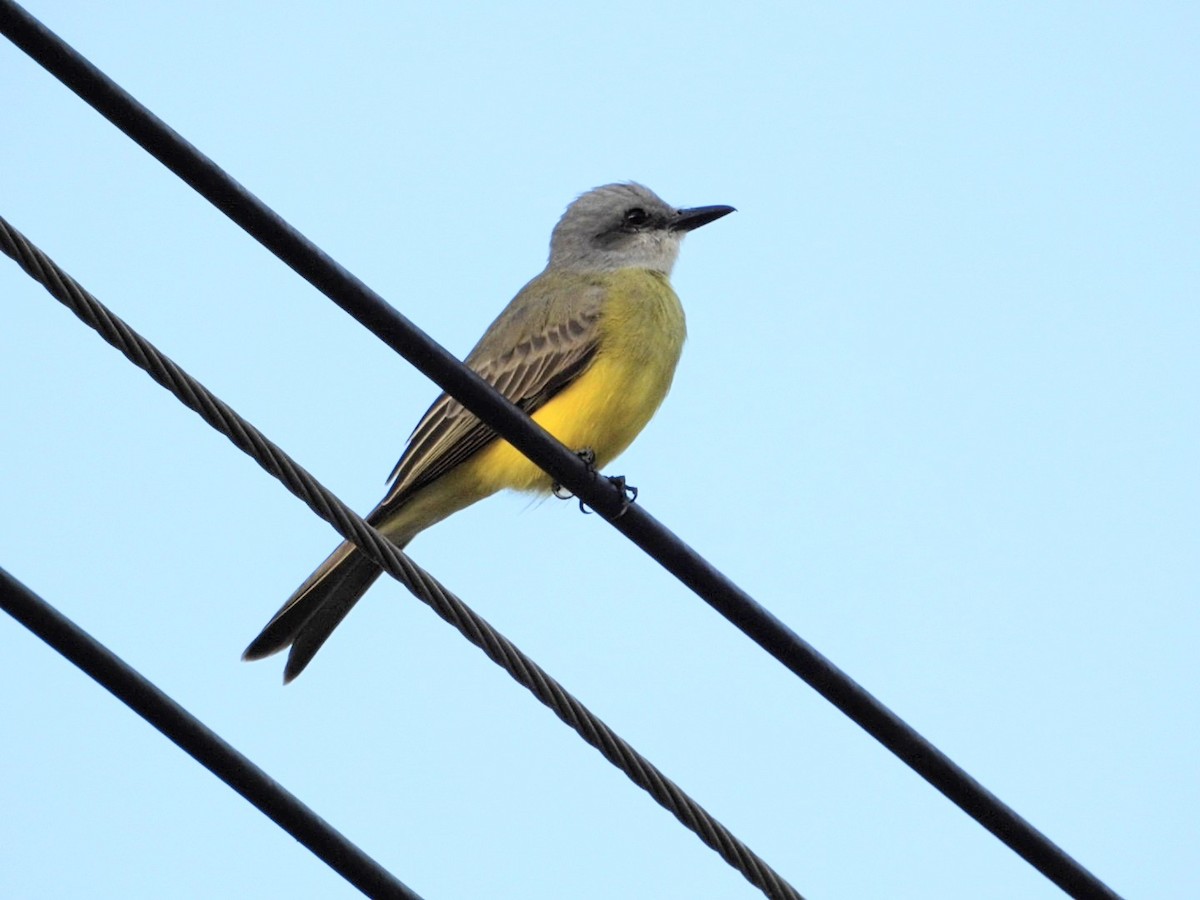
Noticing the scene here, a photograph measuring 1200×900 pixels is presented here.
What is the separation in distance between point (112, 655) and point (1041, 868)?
75.1 inches

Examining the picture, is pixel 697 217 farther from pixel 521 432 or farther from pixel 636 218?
pixel 521 432

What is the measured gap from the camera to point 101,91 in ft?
9.52

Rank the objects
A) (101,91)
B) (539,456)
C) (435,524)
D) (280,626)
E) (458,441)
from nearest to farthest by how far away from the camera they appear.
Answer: (101,91) → (539,456) → (280,626) → (458,441) → (435,524)

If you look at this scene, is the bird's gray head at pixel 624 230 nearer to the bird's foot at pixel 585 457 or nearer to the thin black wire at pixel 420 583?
the bird's foot at pixel 585 457

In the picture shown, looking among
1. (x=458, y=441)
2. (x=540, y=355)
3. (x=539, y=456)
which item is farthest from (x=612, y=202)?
(x=539, y=456)

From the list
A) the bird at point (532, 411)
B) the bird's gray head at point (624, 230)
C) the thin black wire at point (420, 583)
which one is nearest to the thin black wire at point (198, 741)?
the thin black wire at point (420, 583)

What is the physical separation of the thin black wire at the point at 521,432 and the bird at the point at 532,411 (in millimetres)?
1885

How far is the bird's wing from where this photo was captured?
5.85m

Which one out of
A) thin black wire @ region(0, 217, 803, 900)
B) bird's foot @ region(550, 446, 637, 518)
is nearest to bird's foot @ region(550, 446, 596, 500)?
bird's foot @ region(550, 446, 637, 518)

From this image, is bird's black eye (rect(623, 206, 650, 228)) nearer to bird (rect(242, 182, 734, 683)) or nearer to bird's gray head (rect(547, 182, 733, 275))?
bird's gray head (rect(547, 182, 733, 275))

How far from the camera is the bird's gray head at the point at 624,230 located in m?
7.28

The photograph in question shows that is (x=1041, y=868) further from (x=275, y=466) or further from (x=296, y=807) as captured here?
(x=275, y=466)

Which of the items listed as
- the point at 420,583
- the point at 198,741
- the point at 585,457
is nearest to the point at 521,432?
the point at 420,583

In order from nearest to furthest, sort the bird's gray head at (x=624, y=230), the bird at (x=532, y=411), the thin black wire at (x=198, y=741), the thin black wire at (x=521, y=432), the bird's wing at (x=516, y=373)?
the thin black wire at (x=198, y=741) → the thin black wire at (x=521, y=432) → the bird at (x=532, y=411) → the bird's wing at (x=516, y=373) → the bird's gray head at (x=624, y=230)
